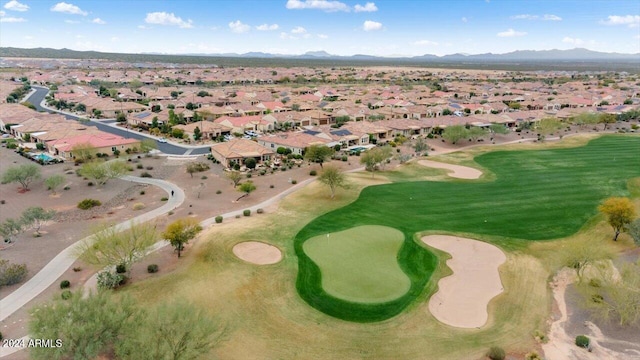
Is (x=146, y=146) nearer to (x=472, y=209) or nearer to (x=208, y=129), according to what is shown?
(x=208, y=129)

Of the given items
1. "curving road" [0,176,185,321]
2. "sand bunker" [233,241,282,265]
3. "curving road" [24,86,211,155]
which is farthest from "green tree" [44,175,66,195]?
"sand bunker" [233,241,282,265]

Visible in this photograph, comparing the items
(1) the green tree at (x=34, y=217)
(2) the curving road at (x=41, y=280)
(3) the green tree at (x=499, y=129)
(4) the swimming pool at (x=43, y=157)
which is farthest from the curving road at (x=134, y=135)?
(3) the green tree at (x=499, y=129)

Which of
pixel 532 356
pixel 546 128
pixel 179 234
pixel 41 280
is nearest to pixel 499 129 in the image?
pixel 546 128

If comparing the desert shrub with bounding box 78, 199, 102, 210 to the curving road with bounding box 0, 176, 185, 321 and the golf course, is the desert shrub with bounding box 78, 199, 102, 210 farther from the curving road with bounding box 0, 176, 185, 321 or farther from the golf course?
the golf course

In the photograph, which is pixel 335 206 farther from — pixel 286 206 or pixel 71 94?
pixel 71 94

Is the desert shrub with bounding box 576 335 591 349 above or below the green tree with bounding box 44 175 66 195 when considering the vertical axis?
below

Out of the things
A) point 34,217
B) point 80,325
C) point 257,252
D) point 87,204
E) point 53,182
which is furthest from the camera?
point 53,182

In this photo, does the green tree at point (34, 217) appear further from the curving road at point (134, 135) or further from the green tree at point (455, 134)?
the green tree at point (455, 134)
